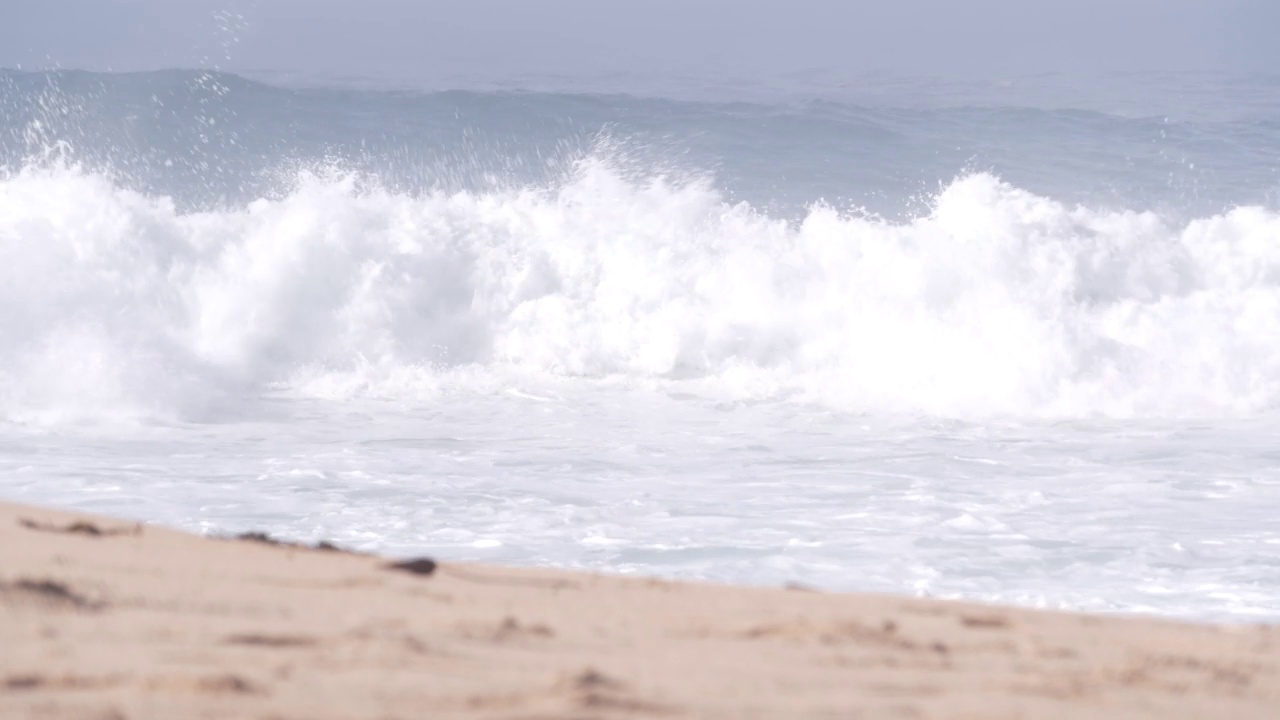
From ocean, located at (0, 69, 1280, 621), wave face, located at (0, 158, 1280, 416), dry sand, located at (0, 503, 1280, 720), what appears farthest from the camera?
wave face, located at (0, 158, 1280, 416)

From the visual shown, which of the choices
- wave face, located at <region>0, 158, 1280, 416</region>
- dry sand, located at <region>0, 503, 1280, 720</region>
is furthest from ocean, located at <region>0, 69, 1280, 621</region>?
dry sand, located at <region>0, 503, 1280, 720</region>

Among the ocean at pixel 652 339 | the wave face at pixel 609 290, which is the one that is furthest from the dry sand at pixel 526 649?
the wave face at pixel 609 290

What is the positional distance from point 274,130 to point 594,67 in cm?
832

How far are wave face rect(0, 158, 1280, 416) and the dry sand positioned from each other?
614 cm

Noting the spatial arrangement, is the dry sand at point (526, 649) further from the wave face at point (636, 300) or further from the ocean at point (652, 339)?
the wave face at point (636, 300)

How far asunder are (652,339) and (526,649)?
8.75m

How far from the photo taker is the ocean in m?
6.18

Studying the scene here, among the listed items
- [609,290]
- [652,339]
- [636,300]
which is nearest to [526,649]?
[652,339]

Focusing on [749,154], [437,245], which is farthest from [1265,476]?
[749,154]

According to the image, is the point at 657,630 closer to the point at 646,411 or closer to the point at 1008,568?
the point at 1008,568

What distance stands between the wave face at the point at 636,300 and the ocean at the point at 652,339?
0.04 meters

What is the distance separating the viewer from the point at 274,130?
18016 mm

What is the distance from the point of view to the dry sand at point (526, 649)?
2.25m

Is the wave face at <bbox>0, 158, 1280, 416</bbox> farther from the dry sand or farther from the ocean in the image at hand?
the dry sand
